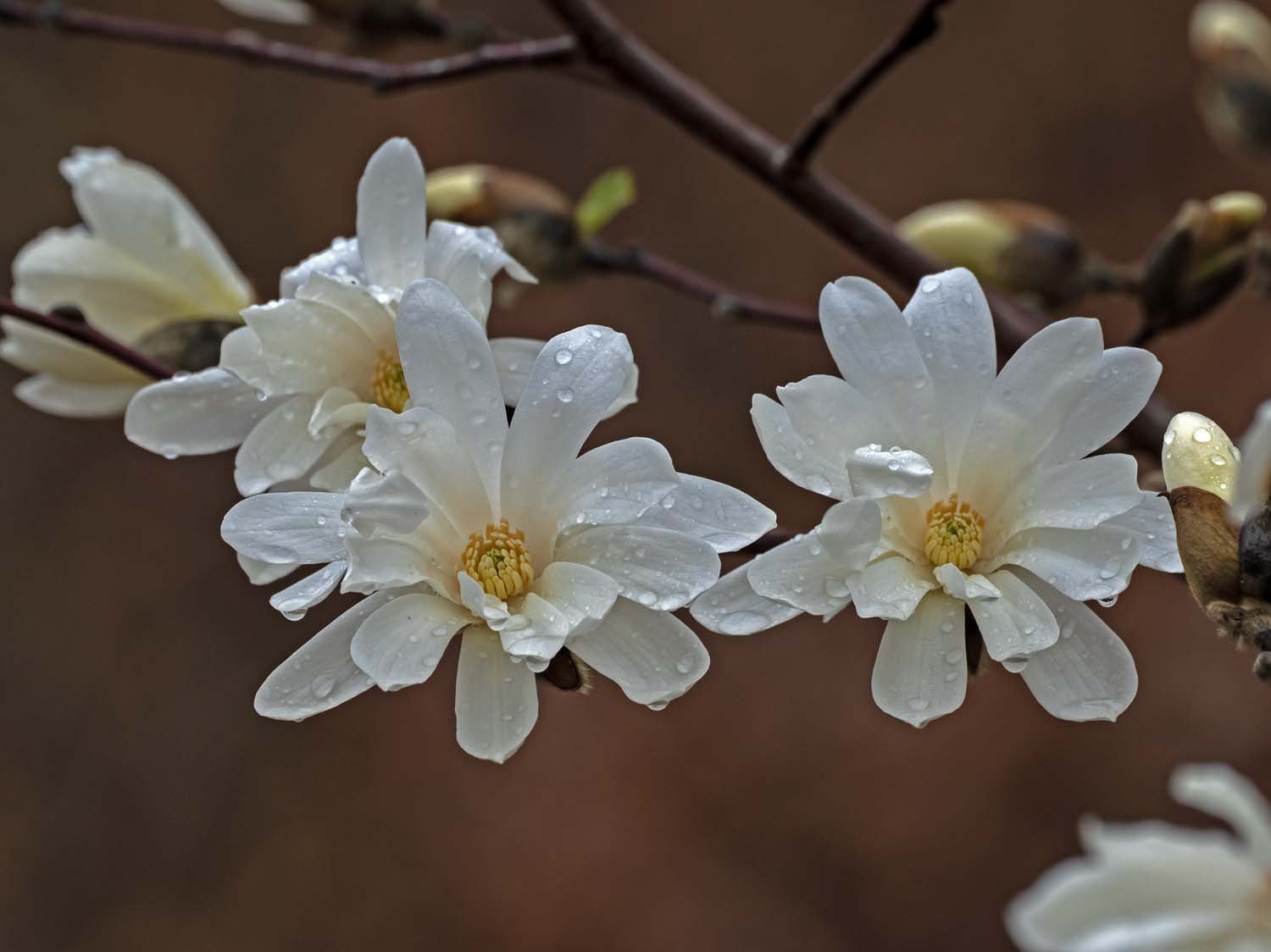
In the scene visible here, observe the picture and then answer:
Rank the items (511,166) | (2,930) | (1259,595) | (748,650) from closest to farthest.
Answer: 1. (1259,595)
2. (2,930)
3. (748,650)
4. (511,166)

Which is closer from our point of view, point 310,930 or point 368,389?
point 368,389

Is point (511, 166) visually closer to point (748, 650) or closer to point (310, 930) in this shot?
point (748, 650)

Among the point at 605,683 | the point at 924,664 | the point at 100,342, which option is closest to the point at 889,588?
the point at 924,664

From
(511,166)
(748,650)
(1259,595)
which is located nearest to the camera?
(1259,595)

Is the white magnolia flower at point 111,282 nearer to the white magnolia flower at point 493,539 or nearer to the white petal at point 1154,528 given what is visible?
the white magnolia flower at point 493,539

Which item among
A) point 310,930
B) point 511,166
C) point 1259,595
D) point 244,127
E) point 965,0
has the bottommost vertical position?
point 310,930

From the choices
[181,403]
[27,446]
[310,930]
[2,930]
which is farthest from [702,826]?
[181,403]
